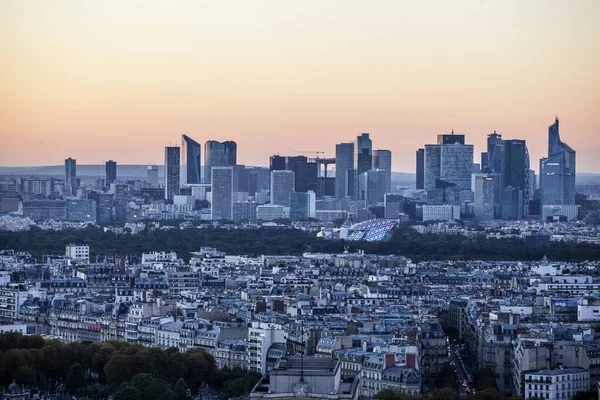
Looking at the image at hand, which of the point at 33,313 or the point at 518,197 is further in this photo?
the point at 518,197

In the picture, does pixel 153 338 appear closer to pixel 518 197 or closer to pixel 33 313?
pixel 33 313

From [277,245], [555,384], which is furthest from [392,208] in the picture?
[555,384]

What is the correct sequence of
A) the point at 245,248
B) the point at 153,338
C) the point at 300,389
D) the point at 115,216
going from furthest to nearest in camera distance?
the point at 115,216 → the point at 245,248 → the point at 153,338 → the point at 300,389

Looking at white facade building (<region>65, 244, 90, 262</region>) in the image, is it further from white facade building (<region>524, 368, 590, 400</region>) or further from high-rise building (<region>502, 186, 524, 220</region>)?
high-rise building (<region>502, 186, 524, 220</region>)

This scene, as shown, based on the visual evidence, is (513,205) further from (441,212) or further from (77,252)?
(77,252)

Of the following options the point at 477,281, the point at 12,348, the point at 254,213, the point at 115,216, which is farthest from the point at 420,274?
the point at 254,213

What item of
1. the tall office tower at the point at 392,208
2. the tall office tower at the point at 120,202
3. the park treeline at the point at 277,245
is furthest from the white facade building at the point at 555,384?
the tall office tower at the point at 392,208

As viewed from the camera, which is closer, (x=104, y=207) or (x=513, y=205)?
(x=104, y=207)
